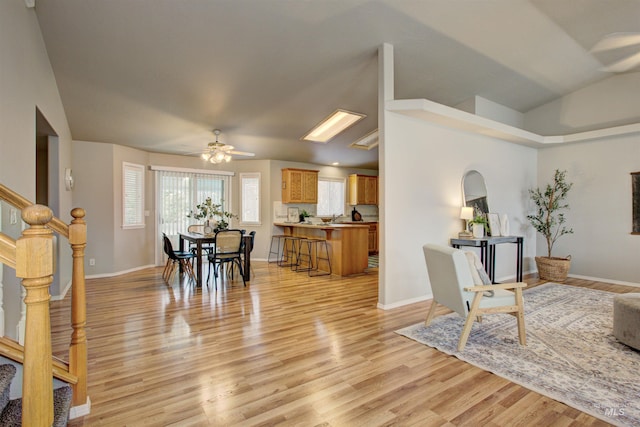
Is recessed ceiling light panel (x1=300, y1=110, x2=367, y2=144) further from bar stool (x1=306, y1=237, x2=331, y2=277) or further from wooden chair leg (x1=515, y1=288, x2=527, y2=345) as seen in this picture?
wooden chair leg (x1=515, y1=288, x2=527, y2=345)

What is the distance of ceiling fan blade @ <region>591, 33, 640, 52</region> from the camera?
3.89 m

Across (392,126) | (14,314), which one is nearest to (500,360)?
(392,126)

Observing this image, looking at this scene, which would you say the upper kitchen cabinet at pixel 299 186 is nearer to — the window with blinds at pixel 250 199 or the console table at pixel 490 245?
the window with blinds at pixel 250 199

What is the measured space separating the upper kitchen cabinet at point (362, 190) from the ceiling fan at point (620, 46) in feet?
18.0

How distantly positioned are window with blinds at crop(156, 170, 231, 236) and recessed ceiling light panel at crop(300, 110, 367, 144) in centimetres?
256

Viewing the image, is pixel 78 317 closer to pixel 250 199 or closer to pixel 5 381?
pixel 5 381

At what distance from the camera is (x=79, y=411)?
1858 mm

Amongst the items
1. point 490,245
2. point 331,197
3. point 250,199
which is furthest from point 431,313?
point 331,197

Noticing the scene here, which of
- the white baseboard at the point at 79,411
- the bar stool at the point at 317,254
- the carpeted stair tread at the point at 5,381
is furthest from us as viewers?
the bar stool at the point at 317,254

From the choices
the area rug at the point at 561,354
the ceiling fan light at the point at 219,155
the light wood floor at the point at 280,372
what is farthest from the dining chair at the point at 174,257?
the area rug at the point at 561,354

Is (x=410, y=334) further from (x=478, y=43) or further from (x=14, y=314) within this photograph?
(x=478, y=43)

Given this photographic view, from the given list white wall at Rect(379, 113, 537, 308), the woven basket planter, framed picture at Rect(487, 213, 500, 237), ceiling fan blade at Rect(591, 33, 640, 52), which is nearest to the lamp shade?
white wall at Rect(379, 113, 537, 308)

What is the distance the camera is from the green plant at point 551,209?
5918 mm

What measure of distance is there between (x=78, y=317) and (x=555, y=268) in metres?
6.69
